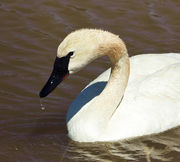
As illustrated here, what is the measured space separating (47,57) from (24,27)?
111 centimetres

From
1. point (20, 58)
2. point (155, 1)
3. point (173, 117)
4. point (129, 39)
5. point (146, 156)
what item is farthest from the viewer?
point (155, 1)

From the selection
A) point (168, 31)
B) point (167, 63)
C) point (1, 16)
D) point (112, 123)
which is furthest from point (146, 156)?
point (1, 16)

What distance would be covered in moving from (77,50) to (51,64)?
9.57 feet

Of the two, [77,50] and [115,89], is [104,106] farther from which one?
[77,50]

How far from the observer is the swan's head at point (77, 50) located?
7.31 m

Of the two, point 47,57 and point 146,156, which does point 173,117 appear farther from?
point 47,57

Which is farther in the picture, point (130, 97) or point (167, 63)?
point (167, 63)

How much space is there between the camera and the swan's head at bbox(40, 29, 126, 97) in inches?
288

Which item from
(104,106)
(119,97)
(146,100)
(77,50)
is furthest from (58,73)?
(146,100)

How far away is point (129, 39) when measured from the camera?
11094 mm

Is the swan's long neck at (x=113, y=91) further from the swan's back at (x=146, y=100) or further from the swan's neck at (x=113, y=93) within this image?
the swan's back at (x=146, y=100)

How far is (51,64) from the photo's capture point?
10234 millimetres

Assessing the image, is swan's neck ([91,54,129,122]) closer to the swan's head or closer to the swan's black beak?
the swan's head

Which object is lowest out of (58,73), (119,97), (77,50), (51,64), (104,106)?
(51,64)
